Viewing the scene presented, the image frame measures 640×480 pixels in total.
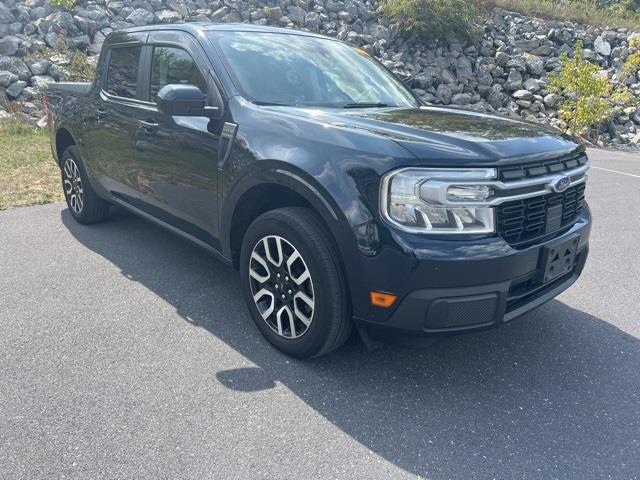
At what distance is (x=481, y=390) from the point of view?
2.79 metres

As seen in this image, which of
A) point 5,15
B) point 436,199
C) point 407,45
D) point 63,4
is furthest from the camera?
point 407,45

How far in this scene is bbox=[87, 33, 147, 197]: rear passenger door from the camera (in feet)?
13.5

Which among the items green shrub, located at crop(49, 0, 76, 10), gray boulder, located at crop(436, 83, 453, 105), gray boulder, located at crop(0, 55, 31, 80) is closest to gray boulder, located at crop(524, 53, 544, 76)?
gray boulder, located at crop(436, 83, 453, 105)

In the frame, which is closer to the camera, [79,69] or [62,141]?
[62,141]

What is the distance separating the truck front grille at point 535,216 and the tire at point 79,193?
154 inches

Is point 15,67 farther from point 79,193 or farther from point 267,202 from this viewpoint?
point 267,202

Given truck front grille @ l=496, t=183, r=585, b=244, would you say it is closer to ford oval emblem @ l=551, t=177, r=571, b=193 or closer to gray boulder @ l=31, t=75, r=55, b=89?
ford oval emblem @ l=551, t=177, r=571, b=193

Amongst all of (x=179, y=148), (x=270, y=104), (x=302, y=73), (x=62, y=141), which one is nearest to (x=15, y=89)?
(x=62, y=141)

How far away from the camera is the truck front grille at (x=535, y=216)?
98.3 inches

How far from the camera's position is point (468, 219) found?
2.42m

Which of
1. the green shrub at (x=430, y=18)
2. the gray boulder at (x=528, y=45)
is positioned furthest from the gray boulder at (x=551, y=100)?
the green shrub at (x=430, y=18)

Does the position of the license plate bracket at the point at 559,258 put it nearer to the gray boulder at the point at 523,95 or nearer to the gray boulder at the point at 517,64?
the gray boulder at the point at 523,95

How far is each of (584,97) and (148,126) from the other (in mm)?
14438

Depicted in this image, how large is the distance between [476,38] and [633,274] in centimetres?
1636
